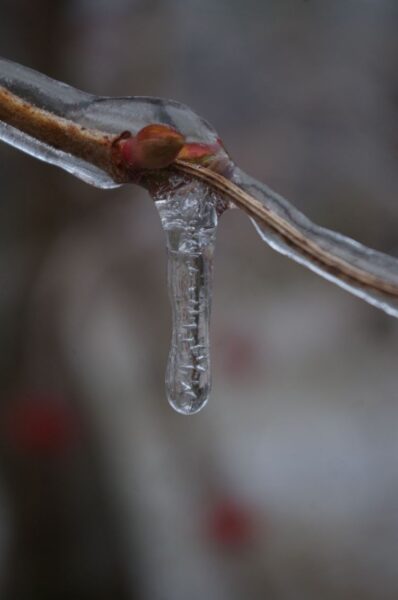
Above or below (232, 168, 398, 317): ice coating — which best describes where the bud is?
above

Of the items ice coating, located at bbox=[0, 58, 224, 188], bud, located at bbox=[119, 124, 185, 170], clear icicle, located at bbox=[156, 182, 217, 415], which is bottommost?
clear icicle, located at bbox=[156, 182, 217, 415]

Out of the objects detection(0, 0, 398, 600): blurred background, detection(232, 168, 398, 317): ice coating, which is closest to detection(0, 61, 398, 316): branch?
detection(232, 168, 398, 317): ice coating

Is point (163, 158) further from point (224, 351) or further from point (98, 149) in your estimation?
point (224, 351)

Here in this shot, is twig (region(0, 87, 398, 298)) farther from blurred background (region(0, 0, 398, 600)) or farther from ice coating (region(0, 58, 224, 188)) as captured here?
blurred background (region(0, 0, 398, 600))

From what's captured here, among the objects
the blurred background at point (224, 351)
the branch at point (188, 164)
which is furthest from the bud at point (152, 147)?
the blurred background at point (224, 351)

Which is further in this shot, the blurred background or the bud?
the blurred background

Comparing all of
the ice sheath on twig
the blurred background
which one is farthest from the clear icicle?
the blurred background

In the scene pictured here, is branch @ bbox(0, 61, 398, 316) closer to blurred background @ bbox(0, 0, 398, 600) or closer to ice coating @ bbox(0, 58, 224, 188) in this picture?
ice coating @ bbox(0, 58, 224, 188)
